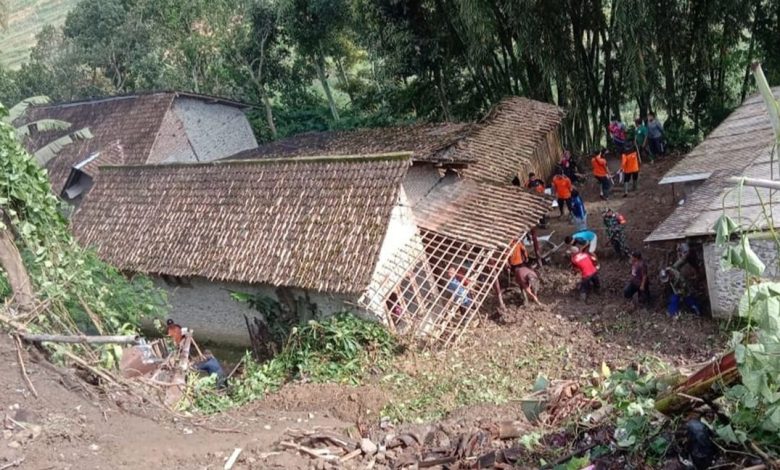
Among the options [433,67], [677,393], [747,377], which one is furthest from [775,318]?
[433,67]

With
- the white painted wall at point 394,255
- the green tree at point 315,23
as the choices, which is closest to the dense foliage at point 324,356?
the white painted wall at point 394,255

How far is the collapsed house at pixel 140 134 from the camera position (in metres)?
22.5

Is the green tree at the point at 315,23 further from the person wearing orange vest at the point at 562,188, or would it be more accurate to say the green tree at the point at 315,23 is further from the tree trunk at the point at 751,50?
the tree trunk at the point at 751,50

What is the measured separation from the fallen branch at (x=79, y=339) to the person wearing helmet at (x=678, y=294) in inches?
305

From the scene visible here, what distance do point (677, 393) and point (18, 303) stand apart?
7.48m

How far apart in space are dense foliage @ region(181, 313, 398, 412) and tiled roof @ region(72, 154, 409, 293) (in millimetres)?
680

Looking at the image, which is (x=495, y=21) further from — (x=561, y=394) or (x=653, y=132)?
(x=561, y=394)

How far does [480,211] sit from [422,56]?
897 cm

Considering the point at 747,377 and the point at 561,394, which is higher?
the point at 747,377

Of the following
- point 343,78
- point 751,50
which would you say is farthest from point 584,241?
point 343,78

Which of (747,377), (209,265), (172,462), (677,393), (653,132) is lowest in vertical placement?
(653,132)

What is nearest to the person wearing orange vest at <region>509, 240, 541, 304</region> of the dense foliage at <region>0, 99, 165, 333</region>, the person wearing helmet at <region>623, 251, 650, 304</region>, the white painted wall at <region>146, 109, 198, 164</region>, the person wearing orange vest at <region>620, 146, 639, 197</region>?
the person wearing helmet at <region>623, 251, 650, 304</region>

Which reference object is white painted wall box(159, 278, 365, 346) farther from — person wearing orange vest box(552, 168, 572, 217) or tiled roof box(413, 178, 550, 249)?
person wearing orange vest box(552, 168, 572, 217)

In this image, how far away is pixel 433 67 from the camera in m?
21.3
